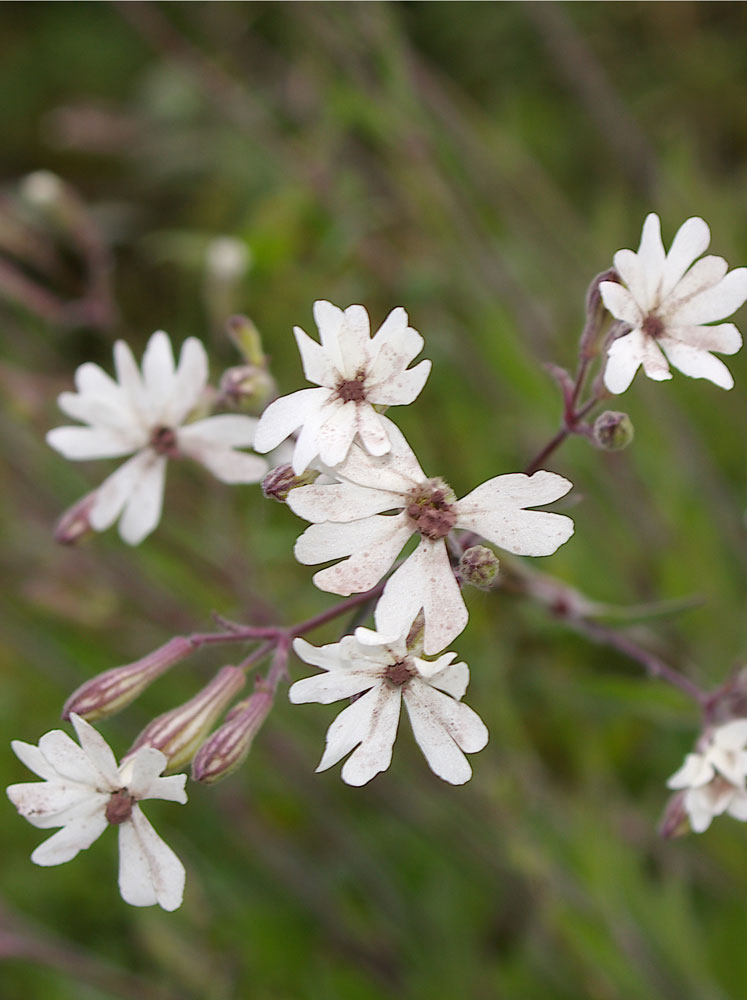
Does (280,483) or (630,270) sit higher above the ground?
(630,270)

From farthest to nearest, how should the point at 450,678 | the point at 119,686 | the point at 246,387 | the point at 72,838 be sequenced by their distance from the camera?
the point at 246,387 < the point at 119,686 < the point at 72,838 < the point at 450,678

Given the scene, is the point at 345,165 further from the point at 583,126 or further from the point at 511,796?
the point at 511,796

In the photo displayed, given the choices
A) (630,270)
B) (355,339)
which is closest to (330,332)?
(355,339)

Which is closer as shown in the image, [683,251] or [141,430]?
[683,251]

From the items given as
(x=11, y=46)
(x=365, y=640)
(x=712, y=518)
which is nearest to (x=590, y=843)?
(x=712, y=518)

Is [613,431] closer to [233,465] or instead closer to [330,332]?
[330,332]

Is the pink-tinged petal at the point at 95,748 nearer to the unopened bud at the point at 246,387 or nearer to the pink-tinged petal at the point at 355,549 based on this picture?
the pink-tinged petal at the point at 355,549

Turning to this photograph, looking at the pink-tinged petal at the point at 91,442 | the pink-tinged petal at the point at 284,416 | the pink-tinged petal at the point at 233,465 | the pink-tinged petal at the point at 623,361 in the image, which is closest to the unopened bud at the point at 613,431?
the pink-tinged petal at the point at 623,361

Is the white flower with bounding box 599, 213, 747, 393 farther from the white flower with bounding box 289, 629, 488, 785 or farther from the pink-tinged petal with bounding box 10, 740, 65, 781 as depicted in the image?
the pink-tinged petal with bounding box 10, 740, 65, 781
